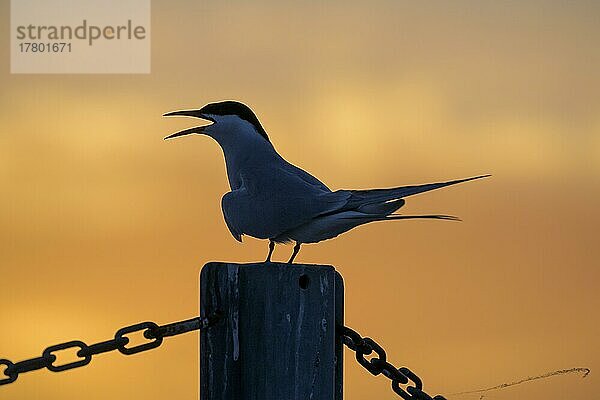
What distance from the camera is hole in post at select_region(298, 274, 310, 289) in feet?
10.1

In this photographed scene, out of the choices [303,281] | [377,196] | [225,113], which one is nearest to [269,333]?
[303,281]

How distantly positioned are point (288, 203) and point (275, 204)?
0.07m

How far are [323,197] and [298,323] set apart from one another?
130cm

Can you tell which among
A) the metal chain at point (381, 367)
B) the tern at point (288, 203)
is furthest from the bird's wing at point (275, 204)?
the metal chain at point (381, 367)

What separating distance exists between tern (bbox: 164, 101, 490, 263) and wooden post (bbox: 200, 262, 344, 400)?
986 mm

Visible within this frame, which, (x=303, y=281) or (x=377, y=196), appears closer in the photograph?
(x=303, y=281)

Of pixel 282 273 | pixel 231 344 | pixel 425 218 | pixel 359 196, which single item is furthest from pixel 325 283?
pixel 359 196

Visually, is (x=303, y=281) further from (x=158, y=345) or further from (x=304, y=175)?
(x=304, y=175)

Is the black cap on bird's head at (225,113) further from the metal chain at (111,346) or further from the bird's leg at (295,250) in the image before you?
the metal chain at (111,346)

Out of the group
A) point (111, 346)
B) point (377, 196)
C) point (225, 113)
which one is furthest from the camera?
point (225, 113)

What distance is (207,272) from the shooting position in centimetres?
314

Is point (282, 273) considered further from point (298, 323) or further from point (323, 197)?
point (323, 197)

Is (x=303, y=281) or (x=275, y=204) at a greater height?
(x=275, y=204)

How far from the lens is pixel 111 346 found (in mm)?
2893
